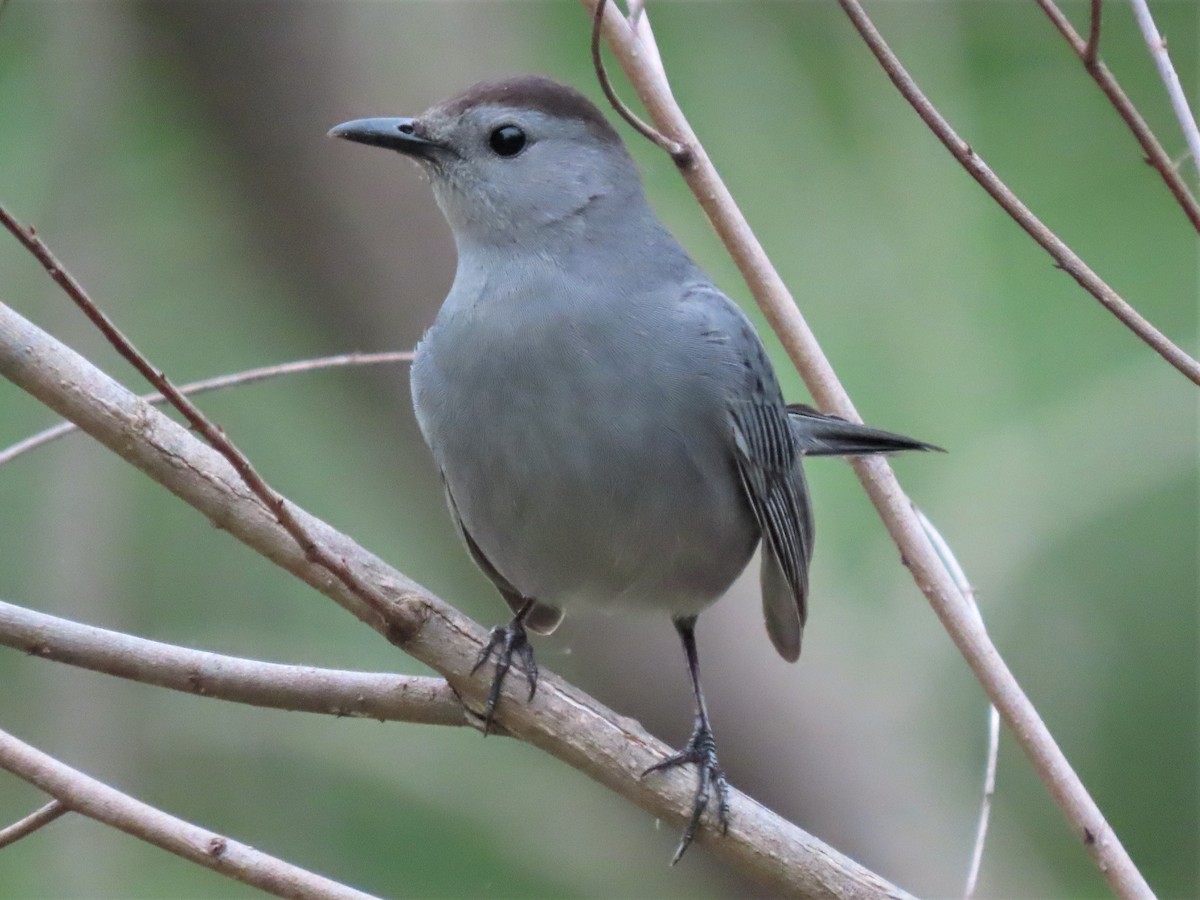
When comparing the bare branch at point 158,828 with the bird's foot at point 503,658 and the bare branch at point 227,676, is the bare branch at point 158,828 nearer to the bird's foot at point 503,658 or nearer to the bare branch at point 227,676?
the bare branch at point 227,676

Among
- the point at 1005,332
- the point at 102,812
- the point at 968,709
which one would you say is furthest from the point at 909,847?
the point at 102,812

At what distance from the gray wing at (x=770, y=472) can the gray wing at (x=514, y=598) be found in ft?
1.72

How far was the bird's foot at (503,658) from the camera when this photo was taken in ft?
7.96

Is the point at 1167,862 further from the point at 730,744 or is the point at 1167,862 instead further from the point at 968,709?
the point at 730,744

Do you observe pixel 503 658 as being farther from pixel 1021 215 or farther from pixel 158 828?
pixel 1021 215

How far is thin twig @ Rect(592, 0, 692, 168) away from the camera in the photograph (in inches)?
91.1

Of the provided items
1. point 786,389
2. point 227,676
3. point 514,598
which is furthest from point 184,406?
point 786,389

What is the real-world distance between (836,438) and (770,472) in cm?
32

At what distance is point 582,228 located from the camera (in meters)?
3.09

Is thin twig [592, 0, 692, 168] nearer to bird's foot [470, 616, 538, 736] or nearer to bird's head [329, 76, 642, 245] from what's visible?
bird's head [329, 76, 642, 245]

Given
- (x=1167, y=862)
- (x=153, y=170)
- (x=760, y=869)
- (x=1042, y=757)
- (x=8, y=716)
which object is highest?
(x=153, y=170)

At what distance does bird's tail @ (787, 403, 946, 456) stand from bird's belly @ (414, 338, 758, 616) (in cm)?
33

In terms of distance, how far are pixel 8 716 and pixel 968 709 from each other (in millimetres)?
3710

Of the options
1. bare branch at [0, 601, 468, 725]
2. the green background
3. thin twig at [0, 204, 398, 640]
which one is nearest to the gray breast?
bare branch at [0, 601, 468, 725]
